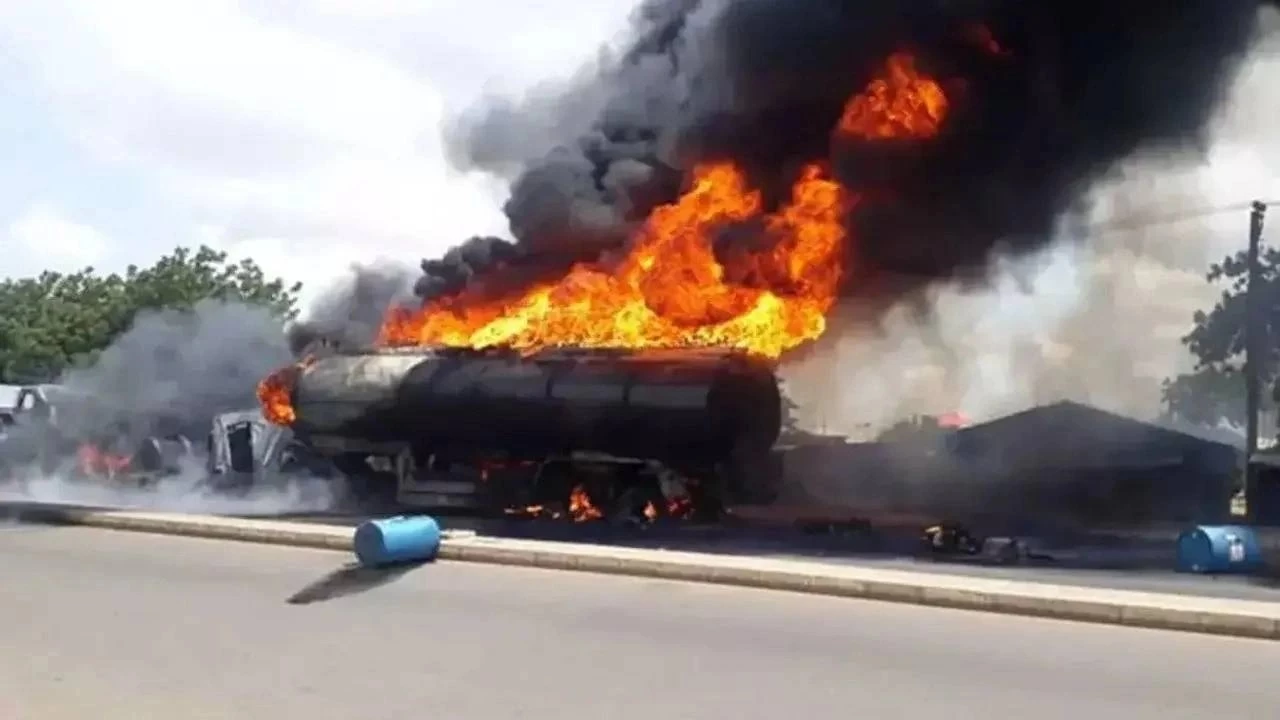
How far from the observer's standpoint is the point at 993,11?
72.0 ft

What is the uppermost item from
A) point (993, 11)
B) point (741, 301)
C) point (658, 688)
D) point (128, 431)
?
point (993, 11)

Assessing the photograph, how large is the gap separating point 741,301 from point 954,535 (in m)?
7.22

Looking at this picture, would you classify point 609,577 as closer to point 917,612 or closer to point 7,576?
point 917,612

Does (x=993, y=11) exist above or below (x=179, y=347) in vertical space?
above

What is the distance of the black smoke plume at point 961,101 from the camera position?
70.8ft

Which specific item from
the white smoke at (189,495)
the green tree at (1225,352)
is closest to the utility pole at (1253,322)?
the green tree at (1225,352)

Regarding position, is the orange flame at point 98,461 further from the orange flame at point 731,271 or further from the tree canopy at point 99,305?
the tree canopy at point 99,305

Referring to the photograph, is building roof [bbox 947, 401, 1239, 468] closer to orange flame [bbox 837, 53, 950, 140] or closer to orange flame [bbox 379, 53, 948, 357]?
orange flame [bbox 379, 53, 948, 357]

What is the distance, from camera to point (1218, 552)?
558 inches

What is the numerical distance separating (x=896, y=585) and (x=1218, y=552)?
15.4 ft

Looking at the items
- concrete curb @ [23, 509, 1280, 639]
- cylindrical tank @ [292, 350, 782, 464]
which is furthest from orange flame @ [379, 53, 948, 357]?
concrete curb @ [23, 509, 1280, 639]

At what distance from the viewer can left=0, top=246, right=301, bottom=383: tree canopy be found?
2456 inches

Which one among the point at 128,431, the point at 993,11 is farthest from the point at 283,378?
the point at 993,11

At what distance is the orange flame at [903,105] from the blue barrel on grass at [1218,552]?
9394 mm
